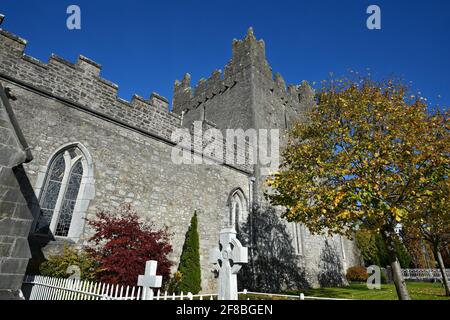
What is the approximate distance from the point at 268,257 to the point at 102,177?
936 cm

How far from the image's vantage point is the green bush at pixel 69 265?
25.3 ft

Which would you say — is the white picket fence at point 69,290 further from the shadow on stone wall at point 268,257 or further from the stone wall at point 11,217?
the shadow on stone wall at point 268,257

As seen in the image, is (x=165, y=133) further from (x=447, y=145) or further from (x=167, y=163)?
(x=447, y=145)

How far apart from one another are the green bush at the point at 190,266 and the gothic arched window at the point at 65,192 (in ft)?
13.5

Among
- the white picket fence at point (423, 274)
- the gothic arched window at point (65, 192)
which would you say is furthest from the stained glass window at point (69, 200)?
the white picket fence at point (423, 274)

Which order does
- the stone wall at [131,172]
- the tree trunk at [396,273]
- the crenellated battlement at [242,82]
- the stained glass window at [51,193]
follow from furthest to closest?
the crenellated battlement at [242,82] < the tree trunk at [396,273] < the stone wall at [131,172] < the stained glass window at [51,193]

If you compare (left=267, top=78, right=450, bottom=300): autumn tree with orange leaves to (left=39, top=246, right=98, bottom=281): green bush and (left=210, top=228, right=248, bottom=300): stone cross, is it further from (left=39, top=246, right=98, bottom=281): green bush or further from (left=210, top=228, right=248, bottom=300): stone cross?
(left=39, top=246, right=98, bottom=281): green bush

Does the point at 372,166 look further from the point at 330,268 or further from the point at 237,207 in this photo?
the point at 330,268

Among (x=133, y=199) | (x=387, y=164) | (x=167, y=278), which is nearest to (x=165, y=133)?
(x=133, y=199)

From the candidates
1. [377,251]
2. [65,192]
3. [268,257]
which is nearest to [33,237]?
[65,192]

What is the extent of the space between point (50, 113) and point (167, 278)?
6995 millimetres

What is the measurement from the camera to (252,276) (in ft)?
43.4
